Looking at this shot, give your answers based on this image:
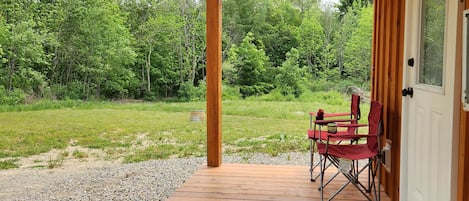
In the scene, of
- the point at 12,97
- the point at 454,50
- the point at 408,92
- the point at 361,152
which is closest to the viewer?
the point at 454,50

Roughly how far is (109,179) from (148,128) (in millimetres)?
1630

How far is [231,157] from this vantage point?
4.66 m

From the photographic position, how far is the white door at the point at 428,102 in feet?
5.83

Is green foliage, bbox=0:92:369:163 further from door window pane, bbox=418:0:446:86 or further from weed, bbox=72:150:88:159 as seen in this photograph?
door window pane, bbox=418:0:446:86

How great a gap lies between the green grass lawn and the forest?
19 centimetres

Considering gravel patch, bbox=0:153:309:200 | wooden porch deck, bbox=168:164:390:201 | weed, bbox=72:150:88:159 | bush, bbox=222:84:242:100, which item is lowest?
gravel patch, bbox=0:153:309:200

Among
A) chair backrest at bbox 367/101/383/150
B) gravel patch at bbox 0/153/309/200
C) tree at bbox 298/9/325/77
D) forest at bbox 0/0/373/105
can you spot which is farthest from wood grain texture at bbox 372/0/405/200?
tree at bbox 298/9/325/77

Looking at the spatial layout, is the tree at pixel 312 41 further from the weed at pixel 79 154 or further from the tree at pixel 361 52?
the weed at pixel 79 154

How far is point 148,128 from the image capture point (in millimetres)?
5465

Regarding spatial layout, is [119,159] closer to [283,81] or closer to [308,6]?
[283,81]

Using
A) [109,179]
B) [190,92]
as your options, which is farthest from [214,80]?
[190,92]

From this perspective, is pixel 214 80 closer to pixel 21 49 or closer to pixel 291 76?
pixel 291 76

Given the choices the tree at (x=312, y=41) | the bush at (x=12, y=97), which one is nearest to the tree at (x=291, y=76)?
the tree at (x=312, y=41)

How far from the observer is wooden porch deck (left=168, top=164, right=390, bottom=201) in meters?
2.86
